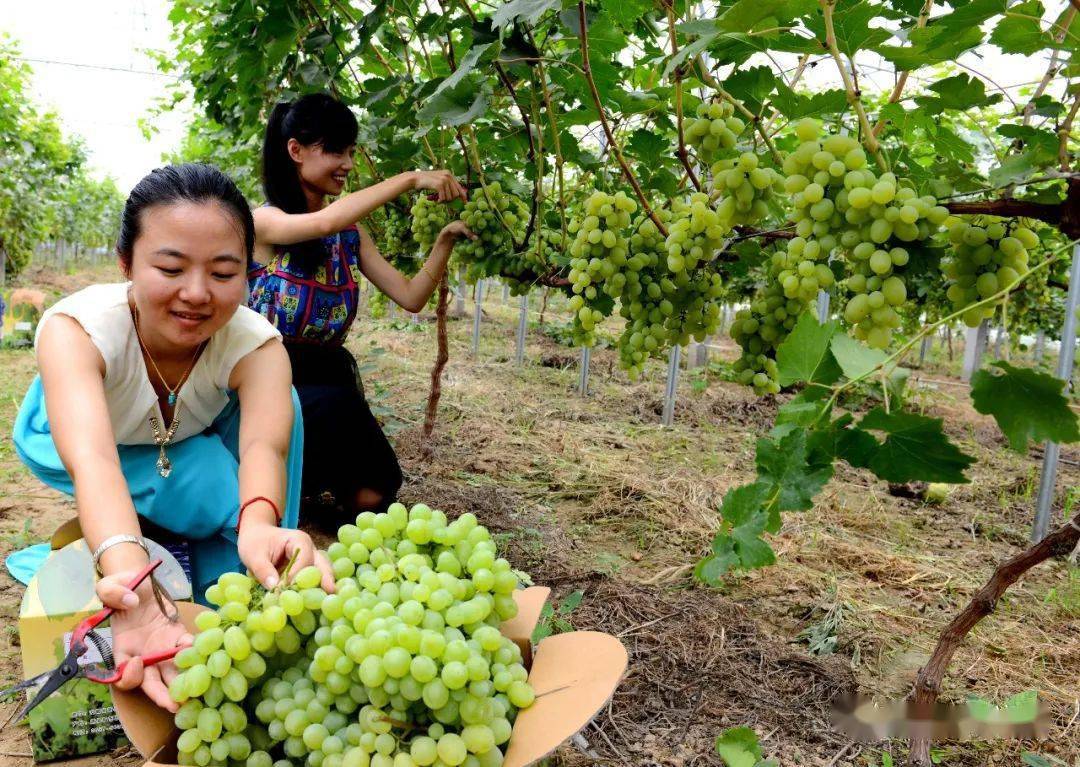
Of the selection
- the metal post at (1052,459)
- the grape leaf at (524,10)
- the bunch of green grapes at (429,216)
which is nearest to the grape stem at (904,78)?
the grape leaf at (524,10)

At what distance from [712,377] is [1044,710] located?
6237 millimetres

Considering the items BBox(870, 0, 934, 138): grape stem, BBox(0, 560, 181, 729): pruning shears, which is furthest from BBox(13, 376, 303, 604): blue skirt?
BBox(870, 0, 934, 138): grape stem

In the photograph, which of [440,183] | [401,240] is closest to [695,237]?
[440,183]

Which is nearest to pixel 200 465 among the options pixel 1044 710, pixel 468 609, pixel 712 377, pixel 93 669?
pixel 93 669

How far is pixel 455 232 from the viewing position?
277 centimetres

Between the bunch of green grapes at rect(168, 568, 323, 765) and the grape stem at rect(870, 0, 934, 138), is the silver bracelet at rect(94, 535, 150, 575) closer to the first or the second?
the bunch of green grapes at rect(168, 568, 323, 765)

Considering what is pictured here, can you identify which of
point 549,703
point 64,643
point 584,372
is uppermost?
point 549,703

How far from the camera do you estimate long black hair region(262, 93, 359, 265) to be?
258 cm

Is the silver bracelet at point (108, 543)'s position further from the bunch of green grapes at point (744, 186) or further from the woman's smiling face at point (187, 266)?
the bunch of green grapes at point (744, 186)

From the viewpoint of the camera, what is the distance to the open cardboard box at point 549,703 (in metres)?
0.91

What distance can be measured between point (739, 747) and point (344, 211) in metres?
1.91

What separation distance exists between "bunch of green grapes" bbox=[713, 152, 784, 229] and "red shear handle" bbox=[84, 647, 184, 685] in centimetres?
125

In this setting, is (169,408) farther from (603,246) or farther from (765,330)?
(765,330)

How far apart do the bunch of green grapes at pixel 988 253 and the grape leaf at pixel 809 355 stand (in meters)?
0.28
